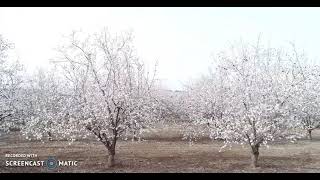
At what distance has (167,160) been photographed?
4.46 m

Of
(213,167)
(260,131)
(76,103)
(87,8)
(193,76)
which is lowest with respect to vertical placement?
(213,167)

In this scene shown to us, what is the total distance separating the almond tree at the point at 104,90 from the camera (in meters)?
4.49

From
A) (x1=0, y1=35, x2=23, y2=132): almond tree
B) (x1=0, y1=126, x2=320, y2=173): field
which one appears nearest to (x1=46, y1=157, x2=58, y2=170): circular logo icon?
(x1=0, y1=126, x2=320, y2=173): field

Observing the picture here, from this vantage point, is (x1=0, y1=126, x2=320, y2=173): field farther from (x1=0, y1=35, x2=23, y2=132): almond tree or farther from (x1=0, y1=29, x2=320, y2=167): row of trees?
(x1=0, y1=35, x2=23, y2=132): almond tree

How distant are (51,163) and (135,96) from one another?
44.0 inches

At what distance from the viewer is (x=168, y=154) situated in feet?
14.7

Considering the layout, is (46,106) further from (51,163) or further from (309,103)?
(309,103)

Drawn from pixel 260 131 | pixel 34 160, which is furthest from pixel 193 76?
pixel 34 160

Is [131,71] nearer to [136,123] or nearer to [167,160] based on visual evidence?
[136,123]

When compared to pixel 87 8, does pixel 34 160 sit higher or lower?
lower

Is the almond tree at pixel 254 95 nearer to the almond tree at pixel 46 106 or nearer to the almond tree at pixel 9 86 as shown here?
the almond tree at pixel 46 106

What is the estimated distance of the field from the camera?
4.39m

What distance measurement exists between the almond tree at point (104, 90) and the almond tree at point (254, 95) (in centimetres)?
67

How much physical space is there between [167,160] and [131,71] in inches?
40.6
